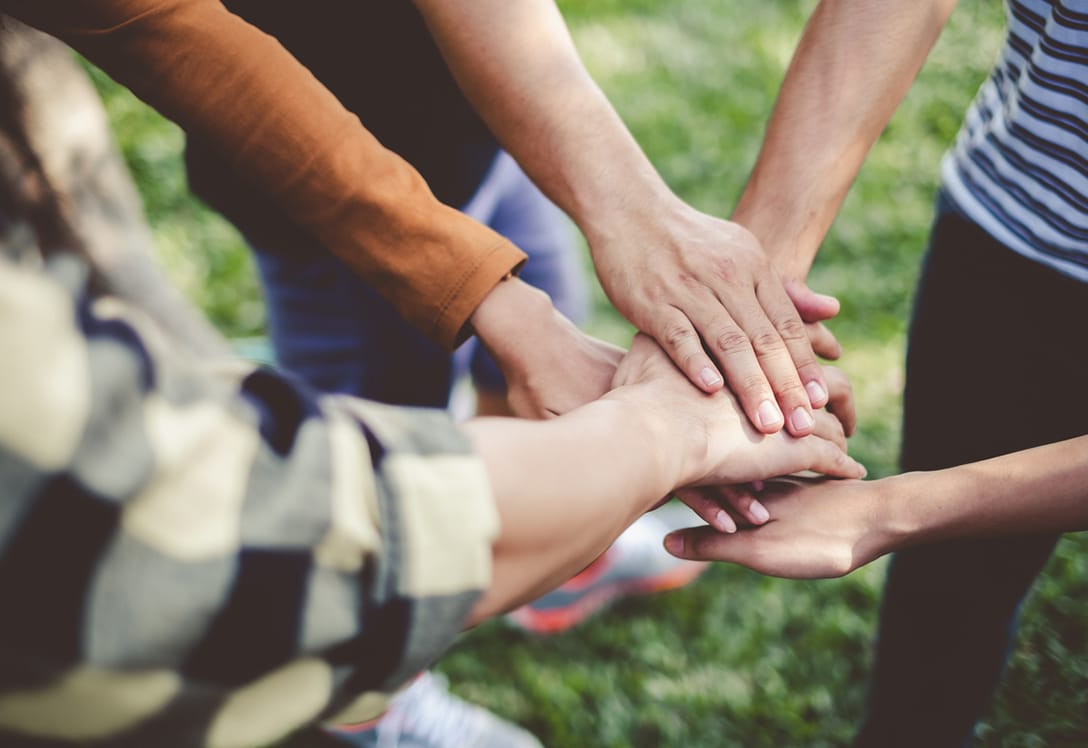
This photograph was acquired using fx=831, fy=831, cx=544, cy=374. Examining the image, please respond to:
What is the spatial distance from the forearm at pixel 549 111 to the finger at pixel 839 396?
48 cm

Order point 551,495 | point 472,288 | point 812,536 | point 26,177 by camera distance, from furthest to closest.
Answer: point 26,177
point 472,288
point 812,536
point 551,495

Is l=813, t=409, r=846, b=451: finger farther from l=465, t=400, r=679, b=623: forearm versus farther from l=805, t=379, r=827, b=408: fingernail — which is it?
l=465, t=400, r=679, b=623: forearm

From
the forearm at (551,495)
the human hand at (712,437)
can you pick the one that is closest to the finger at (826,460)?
the human hand at (712,437)

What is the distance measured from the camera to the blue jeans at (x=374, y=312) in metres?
1.87

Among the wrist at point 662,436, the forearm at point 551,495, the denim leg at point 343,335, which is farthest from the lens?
the denim leg at point 343,335

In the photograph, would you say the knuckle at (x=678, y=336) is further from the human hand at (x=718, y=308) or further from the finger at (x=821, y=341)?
the finger at (x=821, y=341)

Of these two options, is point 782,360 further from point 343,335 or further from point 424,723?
point 424,723

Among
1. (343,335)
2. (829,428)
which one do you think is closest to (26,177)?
(343,335)

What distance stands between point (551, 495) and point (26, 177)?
2.12 metres

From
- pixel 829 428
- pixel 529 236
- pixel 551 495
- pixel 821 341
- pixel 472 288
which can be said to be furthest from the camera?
pixel 529 236

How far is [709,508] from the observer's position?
1.46 meters

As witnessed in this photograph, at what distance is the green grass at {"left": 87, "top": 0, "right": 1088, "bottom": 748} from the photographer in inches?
90.7

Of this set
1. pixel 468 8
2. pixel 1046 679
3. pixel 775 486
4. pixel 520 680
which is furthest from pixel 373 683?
pixel 1046 679

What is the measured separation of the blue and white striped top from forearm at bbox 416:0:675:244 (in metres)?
0.58
